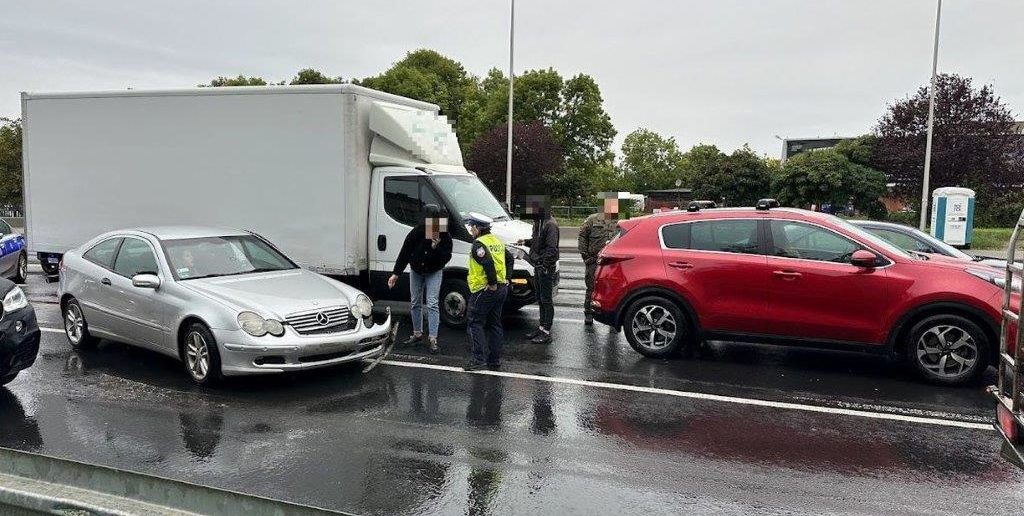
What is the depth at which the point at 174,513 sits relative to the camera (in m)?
2.90

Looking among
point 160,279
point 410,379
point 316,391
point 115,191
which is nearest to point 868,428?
point 410,379

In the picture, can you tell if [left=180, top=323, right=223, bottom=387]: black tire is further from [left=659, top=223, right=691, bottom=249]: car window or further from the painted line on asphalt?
[left=659, top=223, right=691, bottom=249]: car window

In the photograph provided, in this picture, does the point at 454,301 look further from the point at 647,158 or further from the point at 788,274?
the point at 647,158

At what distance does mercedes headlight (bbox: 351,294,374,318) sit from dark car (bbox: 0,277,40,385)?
2633 mm

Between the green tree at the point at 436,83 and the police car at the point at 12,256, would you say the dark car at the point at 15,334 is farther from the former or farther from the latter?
the green tree at the point at 436,83

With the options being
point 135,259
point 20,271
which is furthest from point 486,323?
point 20,271

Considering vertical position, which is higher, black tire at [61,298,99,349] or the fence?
the fence

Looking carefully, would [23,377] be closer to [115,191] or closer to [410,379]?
[410,379]

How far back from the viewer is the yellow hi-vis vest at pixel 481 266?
743cm

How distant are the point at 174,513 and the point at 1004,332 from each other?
3704mm

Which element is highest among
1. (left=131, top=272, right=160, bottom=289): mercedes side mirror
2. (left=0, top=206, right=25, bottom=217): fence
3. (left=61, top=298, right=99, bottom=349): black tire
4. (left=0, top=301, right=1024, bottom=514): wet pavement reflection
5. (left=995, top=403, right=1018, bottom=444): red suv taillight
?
(left=131, top=272, right=160, bottom=289): mercedes side mirror

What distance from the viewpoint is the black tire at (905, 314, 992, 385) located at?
6763 mm

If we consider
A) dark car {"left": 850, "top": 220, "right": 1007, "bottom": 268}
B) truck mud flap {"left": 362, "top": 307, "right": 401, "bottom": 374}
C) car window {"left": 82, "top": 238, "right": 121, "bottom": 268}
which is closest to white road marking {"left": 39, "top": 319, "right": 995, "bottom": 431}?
truck mud flap {"left": 362, "top": 307, "right": 401, "bottom": 374}

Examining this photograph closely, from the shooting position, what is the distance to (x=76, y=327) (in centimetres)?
834
